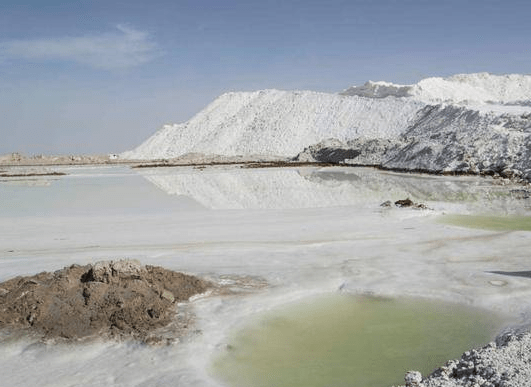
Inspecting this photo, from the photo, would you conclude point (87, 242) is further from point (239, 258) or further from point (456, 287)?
point (456, 287)

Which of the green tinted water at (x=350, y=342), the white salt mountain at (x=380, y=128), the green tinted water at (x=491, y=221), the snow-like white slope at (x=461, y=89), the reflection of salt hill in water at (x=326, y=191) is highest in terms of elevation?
the snow-like white slope at (x=461, y=89)

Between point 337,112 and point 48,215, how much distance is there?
54468 mm

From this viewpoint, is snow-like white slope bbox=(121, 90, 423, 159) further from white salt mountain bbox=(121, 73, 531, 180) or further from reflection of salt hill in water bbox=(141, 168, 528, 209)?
reflection of salt hill in water bbox=(141, 168, 528, 209)

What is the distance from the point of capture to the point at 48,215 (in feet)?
51.9

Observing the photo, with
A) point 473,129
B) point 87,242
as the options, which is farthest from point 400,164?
point 87,242

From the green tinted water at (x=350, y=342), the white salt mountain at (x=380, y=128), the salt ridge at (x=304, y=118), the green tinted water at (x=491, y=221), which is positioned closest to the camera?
the green tinted water at (x=350, y=342)

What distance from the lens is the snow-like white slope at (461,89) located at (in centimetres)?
8000

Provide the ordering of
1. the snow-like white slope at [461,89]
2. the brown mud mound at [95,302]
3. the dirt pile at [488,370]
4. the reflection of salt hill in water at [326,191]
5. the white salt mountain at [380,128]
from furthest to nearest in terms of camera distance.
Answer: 1. the snow-like white slope at [461,89]
2. the white salt mountain at [380,128]
3. the reflection of salt hill in water at [326,191]
4. the brown mud mound at [95,302]
5. the dirt pile at [488,370]

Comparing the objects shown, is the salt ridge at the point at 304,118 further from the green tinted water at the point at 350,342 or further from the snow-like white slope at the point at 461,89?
the green tinted water at the point at 350,342

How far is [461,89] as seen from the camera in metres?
88.1

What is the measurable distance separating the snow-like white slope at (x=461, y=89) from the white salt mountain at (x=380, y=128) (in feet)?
0.59

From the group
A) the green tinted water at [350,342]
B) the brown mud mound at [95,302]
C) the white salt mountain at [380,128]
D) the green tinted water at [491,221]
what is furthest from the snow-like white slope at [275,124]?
the brown mud mound at [95,302]

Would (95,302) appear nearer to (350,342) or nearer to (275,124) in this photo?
(350,342)

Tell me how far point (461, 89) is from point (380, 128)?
124 ft
